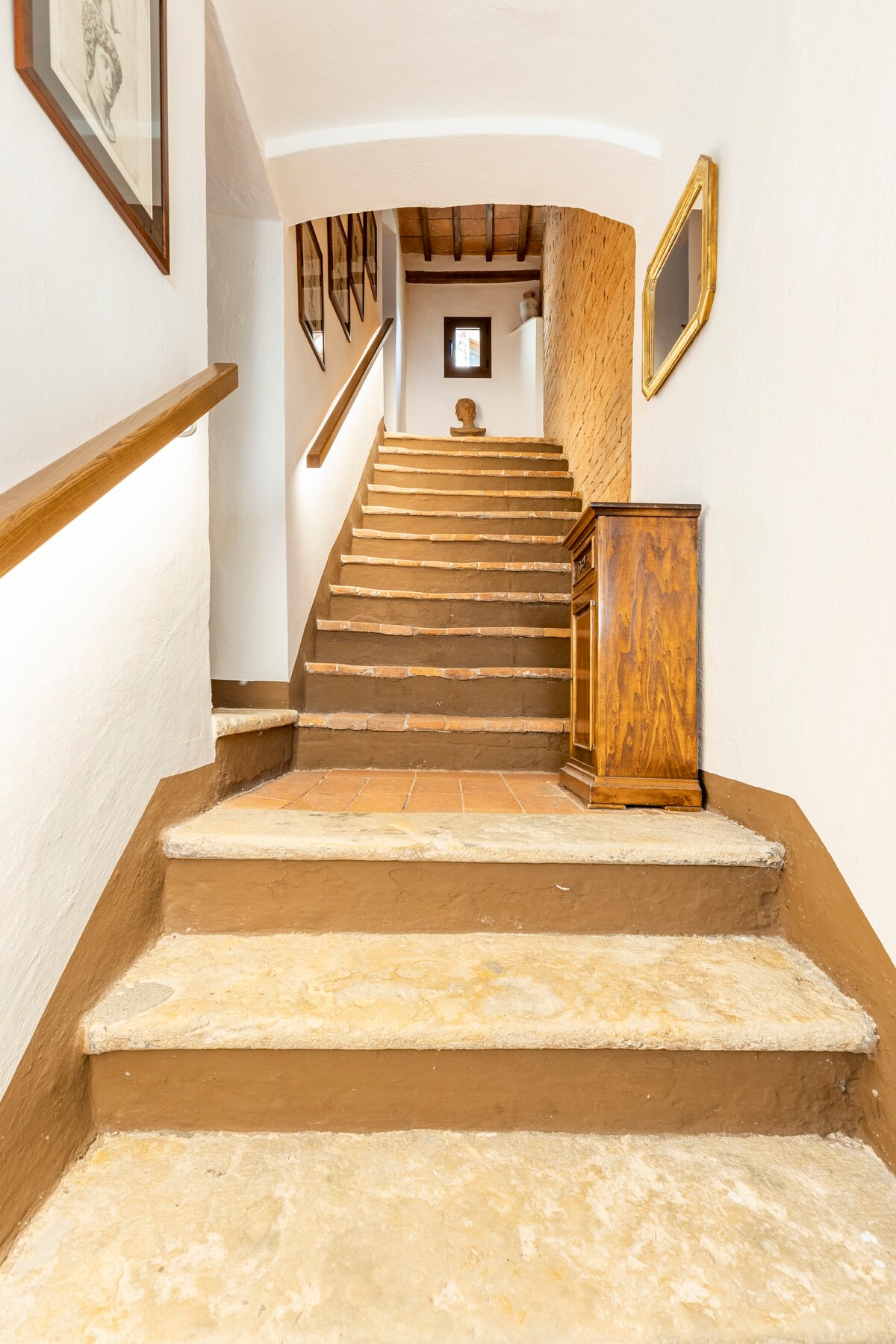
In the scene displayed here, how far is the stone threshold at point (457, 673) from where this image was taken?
2.45 metres

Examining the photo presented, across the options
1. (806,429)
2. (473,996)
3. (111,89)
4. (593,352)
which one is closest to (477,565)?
(593,352)

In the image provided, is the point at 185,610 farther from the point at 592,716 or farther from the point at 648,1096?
the point at 648,1096

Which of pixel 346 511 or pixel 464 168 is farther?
pixel 346 511

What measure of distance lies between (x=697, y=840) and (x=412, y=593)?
186 centimetres

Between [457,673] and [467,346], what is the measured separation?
7.00 metres

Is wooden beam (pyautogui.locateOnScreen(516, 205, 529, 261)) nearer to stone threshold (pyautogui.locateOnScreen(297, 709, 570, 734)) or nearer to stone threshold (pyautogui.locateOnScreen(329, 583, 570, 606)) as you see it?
stone threshold (pyautogui.locateOnScreen(329, 583, 570, 606))

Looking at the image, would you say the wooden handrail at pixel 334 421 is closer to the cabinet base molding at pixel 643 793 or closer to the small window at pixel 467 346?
the cabinet base molding at pixel 643 793

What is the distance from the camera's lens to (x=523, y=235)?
7316 millimetres

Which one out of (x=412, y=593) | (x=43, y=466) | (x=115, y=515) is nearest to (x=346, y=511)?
(x=412, y=593)

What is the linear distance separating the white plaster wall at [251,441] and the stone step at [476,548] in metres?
1.12

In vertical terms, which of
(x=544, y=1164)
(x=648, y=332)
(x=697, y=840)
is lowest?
(x=544, y=1164)

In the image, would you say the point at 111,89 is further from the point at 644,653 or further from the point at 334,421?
the point at 334,421

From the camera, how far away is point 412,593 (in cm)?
292

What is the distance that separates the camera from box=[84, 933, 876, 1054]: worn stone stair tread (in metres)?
0.99
